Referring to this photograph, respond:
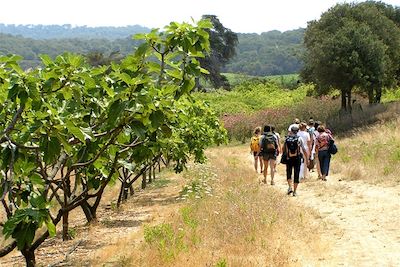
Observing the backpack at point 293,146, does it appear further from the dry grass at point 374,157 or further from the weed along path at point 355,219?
the dry grass at point 374,157

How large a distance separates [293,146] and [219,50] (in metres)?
58.6

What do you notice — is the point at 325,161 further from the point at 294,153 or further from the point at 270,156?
the point at 294,153

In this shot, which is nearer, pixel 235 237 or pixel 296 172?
pixel 235 237

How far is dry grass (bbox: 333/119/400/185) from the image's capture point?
13.4m

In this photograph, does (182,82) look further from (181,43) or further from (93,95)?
(93,95)

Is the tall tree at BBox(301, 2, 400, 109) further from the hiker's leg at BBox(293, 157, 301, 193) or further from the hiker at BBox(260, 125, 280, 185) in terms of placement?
the hiker's leg at BBox(293, 157, 301, 193)

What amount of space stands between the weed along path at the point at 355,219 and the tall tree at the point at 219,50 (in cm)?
5428

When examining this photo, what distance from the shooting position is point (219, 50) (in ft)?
229

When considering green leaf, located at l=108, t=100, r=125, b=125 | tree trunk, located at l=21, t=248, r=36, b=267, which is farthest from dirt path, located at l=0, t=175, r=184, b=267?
green leaf, located at l=108, t=100, r=125, b=125

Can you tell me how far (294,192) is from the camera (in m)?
12.4

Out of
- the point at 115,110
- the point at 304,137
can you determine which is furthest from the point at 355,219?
the point at 115,110

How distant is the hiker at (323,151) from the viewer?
14.2 meters

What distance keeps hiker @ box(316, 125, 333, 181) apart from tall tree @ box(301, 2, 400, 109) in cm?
1508

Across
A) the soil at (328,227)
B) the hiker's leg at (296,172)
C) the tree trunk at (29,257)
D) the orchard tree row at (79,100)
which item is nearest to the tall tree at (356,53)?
the soil at (328,227)
